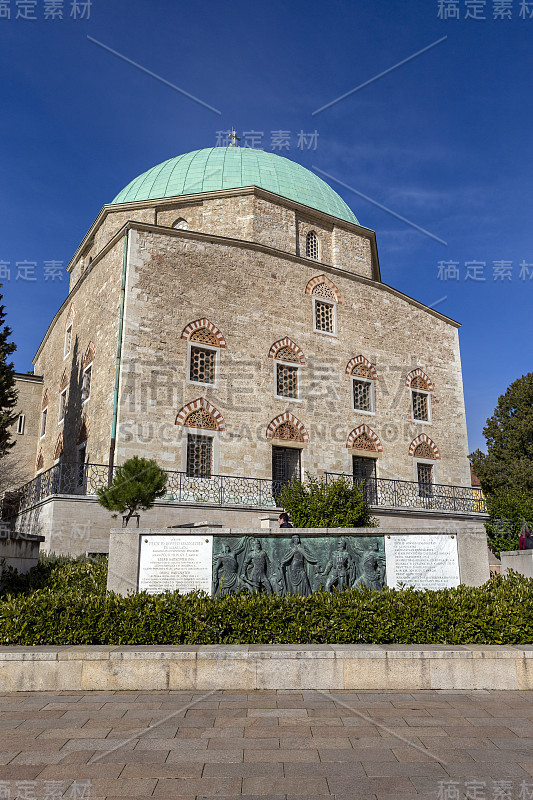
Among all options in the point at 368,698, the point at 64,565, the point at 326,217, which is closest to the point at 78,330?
the point at 326,217

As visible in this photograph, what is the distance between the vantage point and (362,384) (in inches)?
775

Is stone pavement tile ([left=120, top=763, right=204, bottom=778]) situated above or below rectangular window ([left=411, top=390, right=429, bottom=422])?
below

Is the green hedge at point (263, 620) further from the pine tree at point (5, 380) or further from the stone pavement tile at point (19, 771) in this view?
the pine tree at point (5, 380)

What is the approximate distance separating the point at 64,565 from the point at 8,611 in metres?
3.17

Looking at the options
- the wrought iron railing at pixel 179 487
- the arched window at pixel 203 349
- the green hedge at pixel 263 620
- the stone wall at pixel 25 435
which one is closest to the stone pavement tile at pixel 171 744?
the green hedge at pixel 263 620

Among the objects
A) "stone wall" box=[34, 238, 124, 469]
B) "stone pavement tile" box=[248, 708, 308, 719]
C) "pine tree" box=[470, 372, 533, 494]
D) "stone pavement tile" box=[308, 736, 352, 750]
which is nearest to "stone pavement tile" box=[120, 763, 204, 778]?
"stone pavement tile" box=[308, 736, 352, 750]

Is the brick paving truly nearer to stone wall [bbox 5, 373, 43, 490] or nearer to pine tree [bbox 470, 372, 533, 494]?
stone wall [bbox 5, 373, 43, 490]

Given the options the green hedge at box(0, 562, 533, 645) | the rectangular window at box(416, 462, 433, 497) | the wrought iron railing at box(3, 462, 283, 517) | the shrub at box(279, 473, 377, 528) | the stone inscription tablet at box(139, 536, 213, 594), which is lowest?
the green hedge at box(0, 562, 533, 645)

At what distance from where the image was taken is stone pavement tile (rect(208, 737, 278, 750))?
163 inches

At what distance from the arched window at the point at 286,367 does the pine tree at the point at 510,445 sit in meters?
13.6

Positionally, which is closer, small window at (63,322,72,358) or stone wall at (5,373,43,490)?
small window at (63,322,72,358)

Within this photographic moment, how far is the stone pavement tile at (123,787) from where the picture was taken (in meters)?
3.41

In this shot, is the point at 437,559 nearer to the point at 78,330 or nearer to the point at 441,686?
the point at 441,686

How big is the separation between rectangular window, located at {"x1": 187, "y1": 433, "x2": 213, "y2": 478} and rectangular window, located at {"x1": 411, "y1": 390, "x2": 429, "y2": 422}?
787cm
